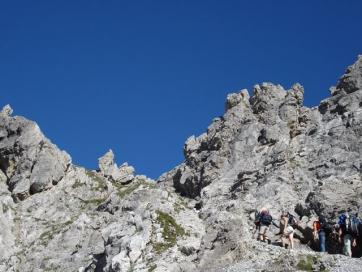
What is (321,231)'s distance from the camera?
39.4 metres

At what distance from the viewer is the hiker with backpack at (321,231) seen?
38938 millimetres

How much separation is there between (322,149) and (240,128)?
649 inches

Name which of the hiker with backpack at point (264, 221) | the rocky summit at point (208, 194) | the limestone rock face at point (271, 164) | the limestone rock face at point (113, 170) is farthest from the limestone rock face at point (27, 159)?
the hiker with backpack at point (264, 221)

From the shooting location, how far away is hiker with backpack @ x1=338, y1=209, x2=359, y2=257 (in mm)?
36784

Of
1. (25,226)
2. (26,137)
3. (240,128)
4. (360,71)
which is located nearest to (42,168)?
(26,137)

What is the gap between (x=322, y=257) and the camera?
116 feet

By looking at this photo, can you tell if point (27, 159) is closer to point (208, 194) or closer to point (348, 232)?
point (208, 194)

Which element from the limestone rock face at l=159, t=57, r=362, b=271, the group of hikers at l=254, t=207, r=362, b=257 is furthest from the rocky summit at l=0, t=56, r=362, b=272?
the group of hikers at l=254, t=207, r=362, b=257

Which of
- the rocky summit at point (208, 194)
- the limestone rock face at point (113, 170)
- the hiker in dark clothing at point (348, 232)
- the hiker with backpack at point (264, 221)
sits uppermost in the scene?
the limestone rock face at point (113, 170)

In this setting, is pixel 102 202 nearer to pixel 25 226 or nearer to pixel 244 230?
pixel 25 226

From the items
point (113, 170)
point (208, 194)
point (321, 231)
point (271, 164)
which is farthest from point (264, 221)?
point (113, 170)

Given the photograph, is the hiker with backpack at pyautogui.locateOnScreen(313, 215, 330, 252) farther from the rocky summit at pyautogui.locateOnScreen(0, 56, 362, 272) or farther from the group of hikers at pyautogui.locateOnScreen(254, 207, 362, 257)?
the rocky summit at pyautogui.locateOnScreen(0, 56, 362, 272)

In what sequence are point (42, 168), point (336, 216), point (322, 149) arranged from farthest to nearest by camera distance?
point (42, 168)
point (322, 149)
point (336, 216)

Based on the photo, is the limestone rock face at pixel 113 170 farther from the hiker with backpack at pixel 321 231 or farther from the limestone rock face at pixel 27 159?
the hiker with backpack at pixel 321 231
